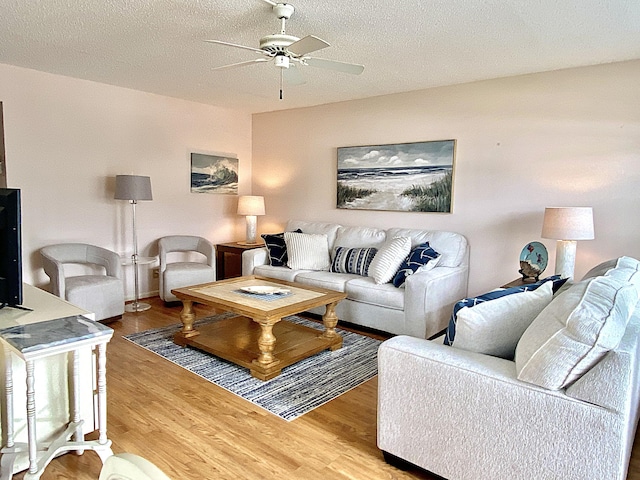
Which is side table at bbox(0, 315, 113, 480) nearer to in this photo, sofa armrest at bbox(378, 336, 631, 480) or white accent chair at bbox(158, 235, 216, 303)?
sofa armrest at bbox(378, 336, 631, 480)

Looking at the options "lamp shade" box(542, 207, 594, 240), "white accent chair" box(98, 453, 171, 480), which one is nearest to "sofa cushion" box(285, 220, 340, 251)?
"lamp shade" box(542, 207, 594, 240)

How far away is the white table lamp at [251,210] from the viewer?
17.9ft

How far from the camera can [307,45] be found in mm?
2377

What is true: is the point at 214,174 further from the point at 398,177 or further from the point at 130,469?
the point at 130,469

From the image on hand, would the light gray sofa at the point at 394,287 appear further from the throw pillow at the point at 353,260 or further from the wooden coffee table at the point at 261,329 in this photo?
the wooden coffee table at the point at 261,329

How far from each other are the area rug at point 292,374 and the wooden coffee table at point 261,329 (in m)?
0.07

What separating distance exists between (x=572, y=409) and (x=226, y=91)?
14.1ft

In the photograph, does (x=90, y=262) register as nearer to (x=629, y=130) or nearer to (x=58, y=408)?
(x=58, y=408)

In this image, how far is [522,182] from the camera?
3.93 m

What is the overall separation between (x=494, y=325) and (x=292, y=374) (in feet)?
5.30

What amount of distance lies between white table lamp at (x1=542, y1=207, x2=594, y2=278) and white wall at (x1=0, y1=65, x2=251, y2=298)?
3.99 metres

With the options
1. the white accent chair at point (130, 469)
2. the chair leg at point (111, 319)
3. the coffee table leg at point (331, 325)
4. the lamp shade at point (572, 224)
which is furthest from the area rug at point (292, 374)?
the white accent chair at point (130, 469)

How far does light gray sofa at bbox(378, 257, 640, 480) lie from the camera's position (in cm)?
145

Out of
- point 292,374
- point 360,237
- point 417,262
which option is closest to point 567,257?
point 417,262
